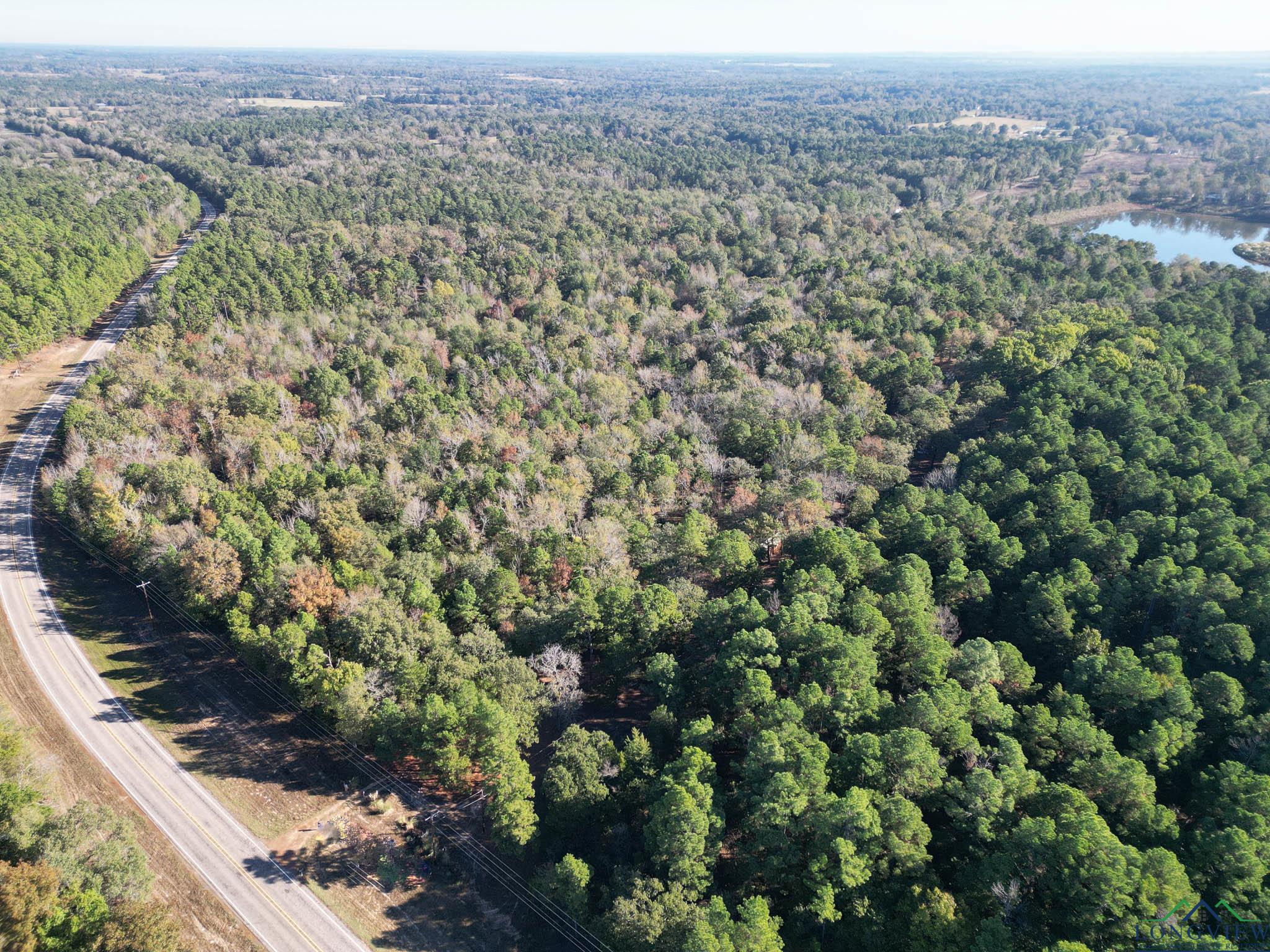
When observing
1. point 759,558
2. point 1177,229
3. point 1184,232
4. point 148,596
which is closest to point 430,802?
point 148,596

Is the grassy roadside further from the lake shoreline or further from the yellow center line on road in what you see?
the lake shoreline

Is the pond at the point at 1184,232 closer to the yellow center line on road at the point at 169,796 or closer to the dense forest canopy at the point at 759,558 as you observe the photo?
the dense forest canopy at the point at 759,558

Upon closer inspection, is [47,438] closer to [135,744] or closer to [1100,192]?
[135,744]

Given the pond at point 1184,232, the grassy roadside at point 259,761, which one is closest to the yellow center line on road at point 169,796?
the grassy roadside at point 259,761

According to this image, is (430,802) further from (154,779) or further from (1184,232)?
(1184,232)

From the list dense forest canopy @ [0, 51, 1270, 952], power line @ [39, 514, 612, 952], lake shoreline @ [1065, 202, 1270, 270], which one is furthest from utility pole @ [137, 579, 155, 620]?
lake shoreline @ [1065, 202, 1270, 270]

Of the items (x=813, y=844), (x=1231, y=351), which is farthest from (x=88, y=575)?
(x=1231, y=351)
